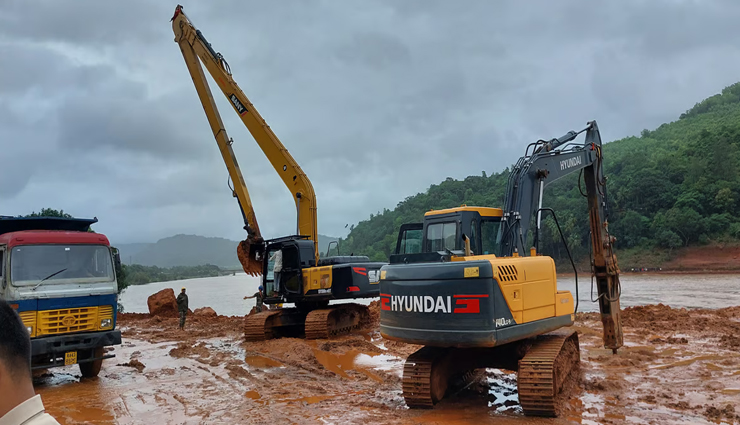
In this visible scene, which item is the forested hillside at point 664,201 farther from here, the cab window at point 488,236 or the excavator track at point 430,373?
the excavator track at point 430,373

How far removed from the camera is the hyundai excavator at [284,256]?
13.9 meters

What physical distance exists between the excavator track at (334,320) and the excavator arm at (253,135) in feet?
5.92

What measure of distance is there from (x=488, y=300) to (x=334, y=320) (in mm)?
8691

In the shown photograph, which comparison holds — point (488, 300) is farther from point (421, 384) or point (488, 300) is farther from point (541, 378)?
point (421, 384)

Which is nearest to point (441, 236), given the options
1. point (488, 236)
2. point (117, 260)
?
point (488, 236)

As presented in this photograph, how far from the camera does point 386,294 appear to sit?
7246 mm

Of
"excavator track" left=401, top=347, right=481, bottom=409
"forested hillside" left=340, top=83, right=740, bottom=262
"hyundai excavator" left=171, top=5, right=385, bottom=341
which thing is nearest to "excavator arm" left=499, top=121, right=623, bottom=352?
"excavator track" left=401, top=347, right=481, bottom=409

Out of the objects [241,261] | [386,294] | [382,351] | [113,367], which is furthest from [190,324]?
[386,294]

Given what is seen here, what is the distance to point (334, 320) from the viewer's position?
14.5m

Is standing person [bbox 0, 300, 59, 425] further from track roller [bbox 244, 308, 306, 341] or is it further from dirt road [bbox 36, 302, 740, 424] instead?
track roller [bbox 244, 308, 306, 341]

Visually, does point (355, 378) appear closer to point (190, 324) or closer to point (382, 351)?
point (382, 351)

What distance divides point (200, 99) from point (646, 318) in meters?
13.9

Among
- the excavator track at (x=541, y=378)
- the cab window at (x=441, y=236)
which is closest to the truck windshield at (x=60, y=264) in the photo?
the cab window at (x=441, y=236)

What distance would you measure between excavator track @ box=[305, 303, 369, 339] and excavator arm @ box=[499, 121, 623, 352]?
22.2 ft
